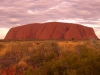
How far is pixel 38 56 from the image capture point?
78.6 feet

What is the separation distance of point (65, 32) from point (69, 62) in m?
107

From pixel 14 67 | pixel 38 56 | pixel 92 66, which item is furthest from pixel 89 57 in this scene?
pixel 14 67

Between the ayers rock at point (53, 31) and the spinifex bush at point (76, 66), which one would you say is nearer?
the spinifex bush at point (76, 66)

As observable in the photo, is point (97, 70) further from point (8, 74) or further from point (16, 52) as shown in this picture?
point (16, 52)

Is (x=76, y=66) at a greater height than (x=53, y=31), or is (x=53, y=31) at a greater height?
(x=76, y=66)

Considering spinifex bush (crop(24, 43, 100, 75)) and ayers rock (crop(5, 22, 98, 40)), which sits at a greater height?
spinifex bush (crop(24, 43, 100, 75))

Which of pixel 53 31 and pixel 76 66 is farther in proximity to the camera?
pixel 53 31

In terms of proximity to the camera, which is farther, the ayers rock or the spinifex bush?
the ayers rock

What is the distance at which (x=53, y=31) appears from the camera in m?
125

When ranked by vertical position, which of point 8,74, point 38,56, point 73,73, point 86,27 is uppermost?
point 73,73

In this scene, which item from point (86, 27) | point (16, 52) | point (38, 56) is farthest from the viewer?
point (86, 27)

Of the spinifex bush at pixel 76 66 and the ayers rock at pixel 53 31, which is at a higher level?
the spinifex bush at pixel 76 66

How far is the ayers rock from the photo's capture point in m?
121

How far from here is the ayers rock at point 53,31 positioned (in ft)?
397
